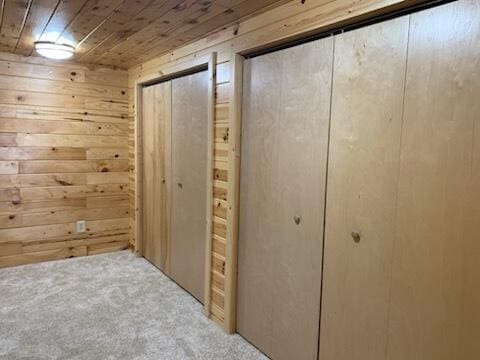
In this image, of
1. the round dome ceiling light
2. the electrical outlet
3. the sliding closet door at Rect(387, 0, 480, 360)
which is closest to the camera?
the sliding closet door at Rect(387, 0, 480, 360)

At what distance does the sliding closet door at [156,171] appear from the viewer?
3.35m

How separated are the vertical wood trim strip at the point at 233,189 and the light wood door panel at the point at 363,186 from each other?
0.73 m

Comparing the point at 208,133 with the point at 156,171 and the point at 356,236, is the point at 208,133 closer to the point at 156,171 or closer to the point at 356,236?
the point at 156,171

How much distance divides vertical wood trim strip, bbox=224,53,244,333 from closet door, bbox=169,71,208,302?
1.46ft

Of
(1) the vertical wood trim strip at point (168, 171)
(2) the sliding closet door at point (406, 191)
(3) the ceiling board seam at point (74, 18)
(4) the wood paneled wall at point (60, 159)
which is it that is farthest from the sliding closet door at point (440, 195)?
(4) the wood paneled wall at point (60, 159)

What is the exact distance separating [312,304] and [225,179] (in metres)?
0.97

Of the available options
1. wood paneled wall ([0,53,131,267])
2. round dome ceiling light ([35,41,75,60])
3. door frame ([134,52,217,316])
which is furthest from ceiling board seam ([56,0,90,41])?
wood paneled wall ([0,53,131,267])

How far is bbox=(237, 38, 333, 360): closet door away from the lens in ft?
6.10

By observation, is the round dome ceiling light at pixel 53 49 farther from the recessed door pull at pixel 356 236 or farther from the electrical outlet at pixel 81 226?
the recessed door pull at pixel 356 236

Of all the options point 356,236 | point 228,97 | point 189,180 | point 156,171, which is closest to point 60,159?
point 156,171

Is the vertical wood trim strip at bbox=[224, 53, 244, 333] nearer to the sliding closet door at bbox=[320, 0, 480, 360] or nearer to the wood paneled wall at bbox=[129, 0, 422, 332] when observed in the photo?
the wood paneled wall at bbox=[129, 0, 422, 332]

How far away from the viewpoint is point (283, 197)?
2061 millimetres

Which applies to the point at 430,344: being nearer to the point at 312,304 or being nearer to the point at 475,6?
the point at 312,304

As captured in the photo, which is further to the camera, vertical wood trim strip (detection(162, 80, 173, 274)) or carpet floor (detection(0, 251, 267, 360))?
vertical wood trim strip (detection(162, 80, 173, 274))
